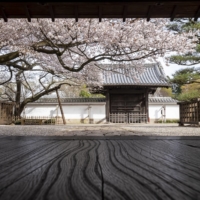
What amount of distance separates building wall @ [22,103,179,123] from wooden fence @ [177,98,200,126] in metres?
8.17

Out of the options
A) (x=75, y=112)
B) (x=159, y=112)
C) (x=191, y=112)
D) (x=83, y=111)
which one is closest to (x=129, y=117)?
(x=83, y=111)

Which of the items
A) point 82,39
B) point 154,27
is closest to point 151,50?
point 154,27

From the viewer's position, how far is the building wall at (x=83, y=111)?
20.4 meters

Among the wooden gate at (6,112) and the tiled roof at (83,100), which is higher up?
the tiled roof at (83,100)

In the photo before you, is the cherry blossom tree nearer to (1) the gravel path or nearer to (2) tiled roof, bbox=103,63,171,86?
(1) the gravel path

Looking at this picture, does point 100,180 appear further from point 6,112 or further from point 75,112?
point 75,112

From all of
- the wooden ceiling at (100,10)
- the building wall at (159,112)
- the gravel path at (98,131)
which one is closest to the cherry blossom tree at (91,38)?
the gravel path at (98,131)

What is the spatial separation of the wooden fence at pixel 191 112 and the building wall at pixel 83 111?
817 cm

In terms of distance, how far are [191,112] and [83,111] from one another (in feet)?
34.3

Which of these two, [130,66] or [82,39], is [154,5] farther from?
[130,66]

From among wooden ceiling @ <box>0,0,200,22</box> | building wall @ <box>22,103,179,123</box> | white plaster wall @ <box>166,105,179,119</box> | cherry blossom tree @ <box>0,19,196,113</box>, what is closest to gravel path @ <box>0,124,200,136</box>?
cherry blossom tree @ <box>0,19,196,113</box>

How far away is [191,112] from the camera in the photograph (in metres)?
11.6

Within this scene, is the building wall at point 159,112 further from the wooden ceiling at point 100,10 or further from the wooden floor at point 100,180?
the wooden floor at point 100,180

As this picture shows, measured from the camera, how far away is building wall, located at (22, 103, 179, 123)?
2042 centimetres
